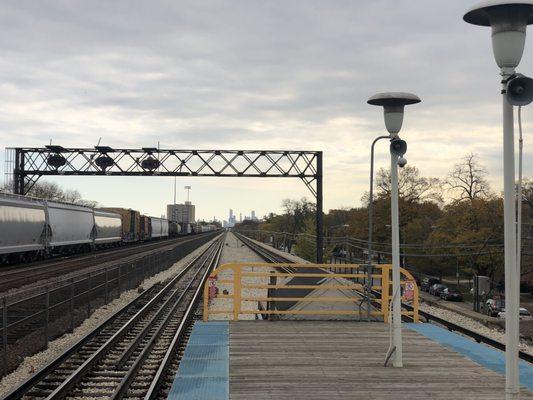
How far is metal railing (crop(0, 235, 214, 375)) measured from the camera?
11596 mm

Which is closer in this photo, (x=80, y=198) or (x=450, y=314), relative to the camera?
(x=450, y=314)

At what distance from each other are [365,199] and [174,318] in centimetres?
6123

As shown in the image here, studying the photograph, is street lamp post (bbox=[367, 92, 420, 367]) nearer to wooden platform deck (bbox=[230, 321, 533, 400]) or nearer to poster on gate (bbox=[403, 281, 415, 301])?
wooden platform deck (bbox=[230, 321, 533, 400])

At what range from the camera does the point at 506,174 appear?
218 inches

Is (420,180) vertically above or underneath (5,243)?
above

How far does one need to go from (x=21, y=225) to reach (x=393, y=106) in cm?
2662

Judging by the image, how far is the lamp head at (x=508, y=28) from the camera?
5516mm

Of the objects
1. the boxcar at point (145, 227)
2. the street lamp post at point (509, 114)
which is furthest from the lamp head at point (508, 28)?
the boxcar at point (145, 227)

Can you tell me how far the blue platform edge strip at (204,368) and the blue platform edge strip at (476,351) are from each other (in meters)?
4.17

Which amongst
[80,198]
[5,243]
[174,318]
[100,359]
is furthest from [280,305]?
[80,198]

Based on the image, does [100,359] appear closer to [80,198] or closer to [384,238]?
[384,238]

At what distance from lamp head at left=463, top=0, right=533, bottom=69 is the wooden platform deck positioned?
4.33 meters

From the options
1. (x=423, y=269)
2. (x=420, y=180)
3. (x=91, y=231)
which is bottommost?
(x=423, y=269)

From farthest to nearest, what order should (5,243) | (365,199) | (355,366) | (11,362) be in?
(365,199) < (5,243) < (11,362) < (355,366)
